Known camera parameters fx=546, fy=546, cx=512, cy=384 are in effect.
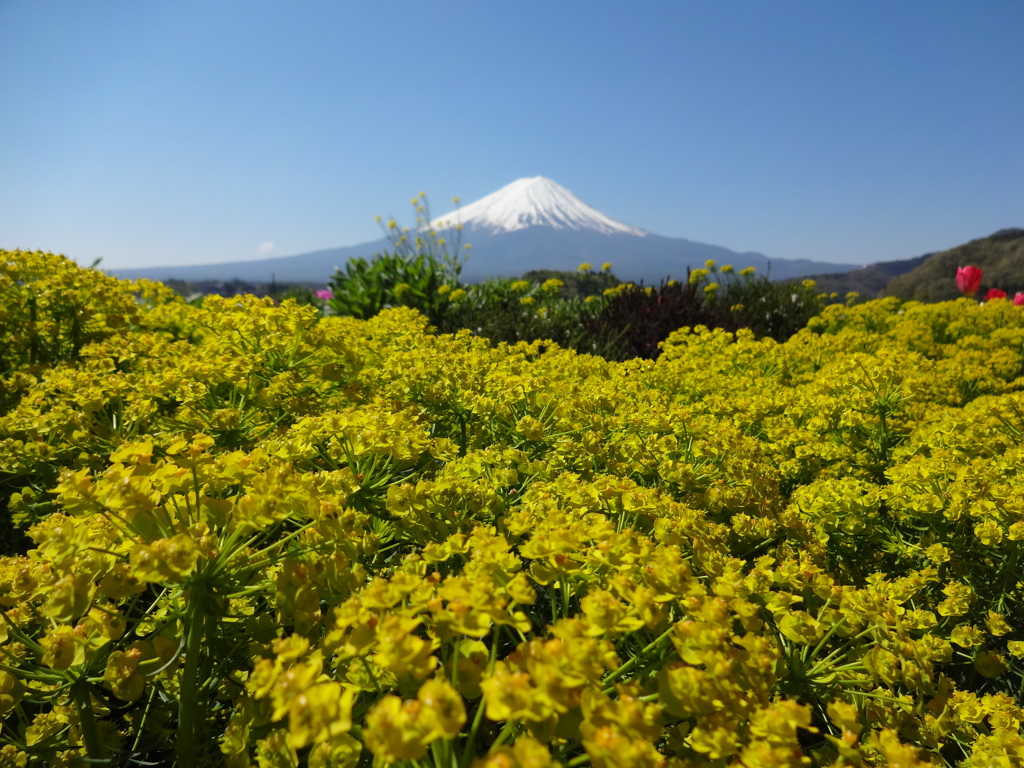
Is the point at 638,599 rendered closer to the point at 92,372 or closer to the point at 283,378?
the point at 283,378

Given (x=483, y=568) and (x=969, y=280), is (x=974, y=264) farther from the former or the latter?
(x=483, y=568)

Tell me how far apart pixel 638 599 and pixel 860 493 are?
4.51ft

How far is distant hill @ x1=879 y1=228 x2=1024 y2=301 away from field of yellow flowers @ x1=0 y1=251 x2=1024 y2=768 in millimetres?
25288

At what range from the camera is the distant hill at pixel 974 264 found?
77.7ft

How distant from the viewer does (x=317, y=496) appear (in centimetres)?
130

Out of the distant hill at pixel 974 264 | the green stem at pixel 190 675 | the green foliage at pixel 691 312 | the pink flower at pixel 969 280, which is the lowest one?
the green stem at pixel 190 675

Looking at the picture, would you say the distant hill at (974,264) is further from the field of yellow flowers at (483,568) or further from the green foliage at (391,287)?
the field of yellow flowers at (483,568)

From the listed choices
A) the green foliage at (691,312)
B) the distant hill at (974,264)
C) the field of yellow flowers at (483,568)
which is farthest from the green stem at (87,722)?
the distant hill at (974,264)

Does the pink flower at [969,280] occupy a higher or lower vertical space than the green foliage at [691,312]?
higher

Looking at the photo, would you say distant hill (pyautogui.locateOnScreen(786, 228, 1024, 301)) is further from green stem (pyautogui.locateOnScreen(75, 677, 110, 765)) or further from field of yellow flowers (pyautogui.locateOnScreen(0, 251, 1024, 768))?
green stem (pyautogui.locateOnScreen(75, 677, 110, 765))

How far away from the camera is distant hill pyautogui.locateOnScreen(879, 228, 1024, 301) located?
77.7 ft

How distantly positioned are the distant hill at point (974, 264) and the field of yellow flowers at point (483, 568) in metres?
25.3

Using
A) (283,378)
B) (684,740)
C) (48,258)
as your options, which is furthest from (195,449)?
(48,258)

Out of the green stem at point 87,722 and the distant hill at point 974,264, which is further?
the distant hill at point 974,264
